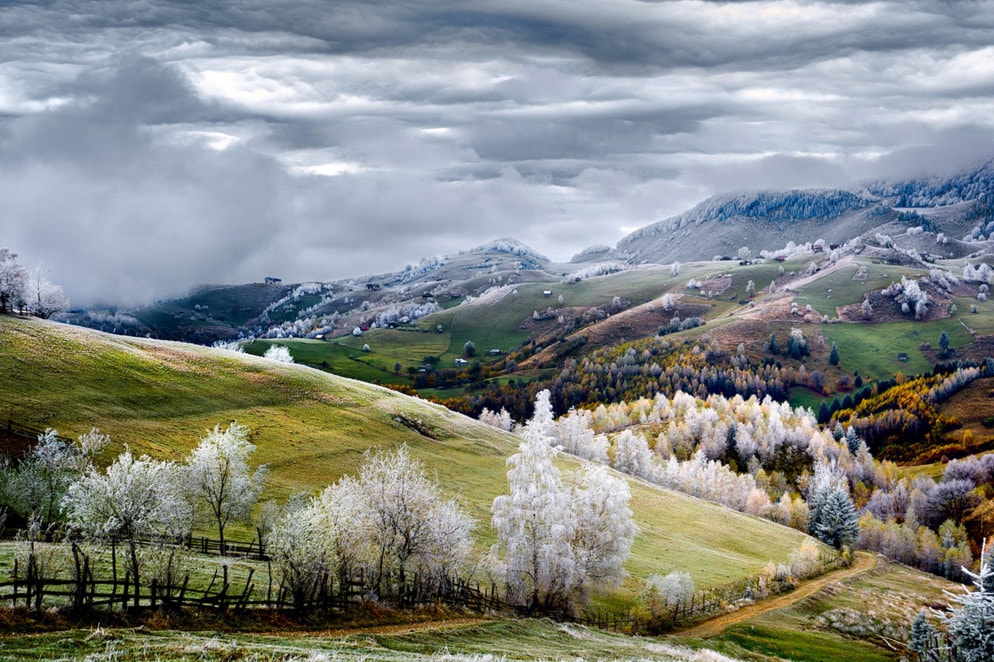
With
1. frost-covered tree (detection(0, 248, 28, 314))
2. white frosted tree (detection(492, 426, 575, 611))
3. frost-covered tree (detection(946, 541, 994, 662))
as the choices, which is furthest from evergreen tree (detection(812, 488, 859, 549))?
frost-covered tree (detection(0, 248, 28, 314))

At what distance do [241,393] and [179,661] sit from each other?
90754 millimetres

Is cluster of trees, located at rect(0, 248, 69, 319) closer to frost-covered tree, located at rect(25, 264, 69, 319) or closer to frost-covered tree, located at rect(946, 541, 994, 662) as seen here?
frost-covered tree, located at rect(25, 264, 69, 319)

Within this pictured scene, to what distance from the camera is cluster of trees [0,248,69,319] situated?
12288cm

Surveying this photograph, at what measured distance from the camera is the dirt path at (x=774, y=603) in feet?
243

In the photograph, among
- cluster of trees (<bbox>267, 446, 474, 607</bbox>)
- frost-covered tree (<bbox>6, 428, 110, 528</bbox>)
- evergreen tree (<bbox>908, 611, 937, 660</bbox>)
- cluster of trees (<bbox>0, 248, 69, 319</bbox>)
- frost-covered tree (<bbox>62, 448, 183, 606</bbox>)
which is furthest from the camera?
cluster of trees (<bbox>0, 248, 69, 319</bbox>)

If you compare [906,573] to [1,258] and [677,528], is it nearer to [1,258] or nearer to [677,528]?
[677,528]

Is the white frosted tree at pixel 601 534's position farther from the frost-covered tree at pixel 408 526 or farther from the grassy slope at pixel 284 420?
the grassy slope at pixel 284 420

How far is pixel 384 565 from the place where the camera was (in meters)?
54.5

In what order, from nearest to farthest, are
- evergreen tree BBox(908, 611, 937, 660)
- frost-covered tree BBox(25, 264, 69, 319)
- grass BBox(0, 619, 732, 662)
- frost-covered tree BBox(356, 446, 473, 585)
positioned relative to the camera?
grass BBox(0, 619, 732, 662) → frost-covered tree BBox(356, 446, 473, 585) → evergreen tree BBox(908, 611, 937, 660) → frost-covered tree BBox(25, 264, 69, 319)

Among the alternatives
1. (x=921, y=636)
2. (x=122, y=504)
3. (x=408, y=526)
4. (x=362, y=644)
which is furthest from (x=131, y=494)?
(x=921, y=636)

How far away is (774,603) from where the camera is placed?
88.7m

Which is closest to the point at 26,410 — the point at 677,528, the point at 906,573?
the point at 677,528

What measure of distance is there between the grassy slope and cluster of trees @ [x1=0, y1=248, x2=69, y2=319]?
9.43 m

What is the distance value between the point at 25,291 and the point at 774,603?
137 meters
